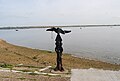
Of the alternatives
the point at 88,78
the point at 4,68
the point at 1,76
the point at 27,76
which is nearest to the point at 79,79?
the point at 88,78

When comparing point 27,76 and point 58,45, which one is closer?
point 27,76

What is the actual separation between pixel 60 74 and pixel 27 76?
1.87 meters

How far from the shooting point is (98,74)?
1565cm

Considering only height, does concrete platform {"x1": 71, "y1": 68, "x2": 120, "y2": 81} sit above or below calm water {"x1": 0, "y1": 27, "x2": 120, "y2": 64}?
above

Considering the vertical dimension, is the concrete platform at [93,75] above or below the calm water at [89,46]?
above

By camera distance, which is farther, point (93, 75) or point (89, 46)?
point (89, 46)

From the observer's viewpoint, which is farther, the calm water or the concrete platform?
the calm water

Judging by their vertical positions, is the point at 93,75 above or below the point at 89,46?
above

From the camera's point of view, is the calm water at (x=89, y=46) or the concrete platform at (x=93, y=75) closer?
the concrete platform at (x=93, y=75)

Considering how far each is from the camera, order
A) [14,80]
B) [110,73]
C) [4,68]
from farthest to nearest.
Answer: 1. [4,68]
2. [110,73]
3. [14,80]

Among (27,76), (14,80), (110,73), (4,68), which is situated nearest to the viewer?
(14,80)

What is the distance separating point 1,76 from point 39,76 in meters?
1.97

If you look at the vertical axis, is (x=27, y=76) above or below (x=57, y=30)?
below

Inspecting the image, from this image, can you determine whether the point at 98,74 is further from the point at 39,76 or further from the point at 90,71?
the point at 39,76
